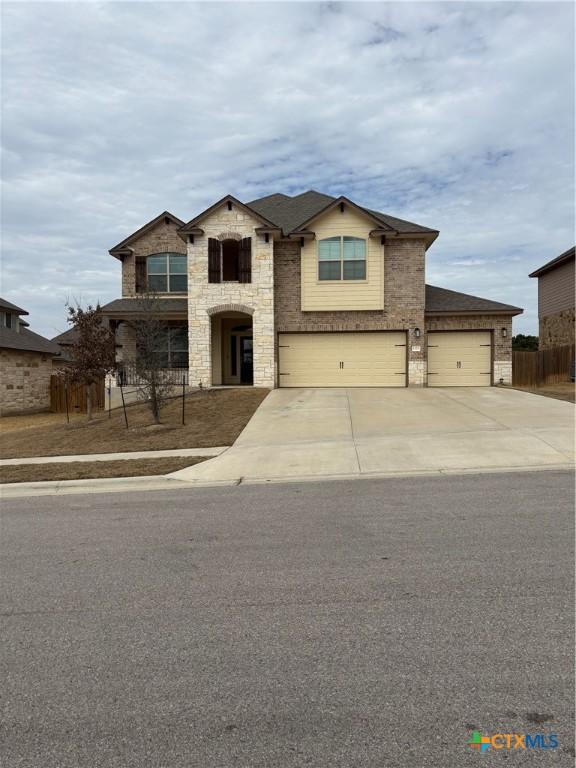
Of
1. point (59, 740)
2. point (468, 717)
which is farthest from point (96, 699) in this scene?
point (468, 717)

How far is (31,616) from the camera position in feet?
14.0

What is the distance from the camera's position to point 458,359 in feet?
75.8

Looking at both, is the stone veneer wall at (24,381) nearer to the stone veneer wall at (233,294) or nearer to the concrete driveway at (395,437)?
the stone veneer wall at (233,294)

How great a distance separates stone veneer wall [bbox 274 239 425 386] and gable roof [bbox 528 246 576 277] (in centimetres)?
1067

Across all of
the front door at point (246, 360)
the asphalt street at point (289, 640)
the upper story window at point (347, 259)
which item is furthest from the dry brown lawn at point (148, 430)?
the asphalt street at point (289, 640)

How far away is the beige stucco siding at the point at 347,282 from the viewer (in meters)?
22.8

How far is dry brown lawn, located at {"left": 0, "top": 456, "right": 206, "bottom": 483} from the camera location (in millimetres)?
10289

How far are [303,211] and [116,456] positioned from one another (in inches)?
659

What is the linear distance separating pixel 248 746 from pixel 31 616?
232 cm

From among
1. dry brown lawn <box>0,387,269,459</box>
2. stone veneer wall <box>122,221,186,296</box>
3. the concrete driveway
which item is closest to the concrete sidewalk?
dry brown lawn <box>0,387,269,459</box>

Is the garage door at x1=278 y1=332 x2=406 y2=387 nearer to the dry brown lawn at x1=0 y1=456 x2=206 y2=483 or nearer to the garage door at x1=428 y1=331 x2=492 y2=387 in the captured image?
the garage door at x1=428 y1=331 x2=492 y2=387

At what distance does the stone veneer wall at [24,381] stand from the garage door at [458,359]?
18.3 meters

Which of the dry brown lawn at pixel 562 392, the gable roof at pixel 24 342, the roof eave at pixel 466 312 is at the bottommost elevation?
the dry brown lawn at pixel 562 392

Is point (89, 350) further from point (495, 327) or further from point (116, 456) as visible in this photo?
point (495, 327)
